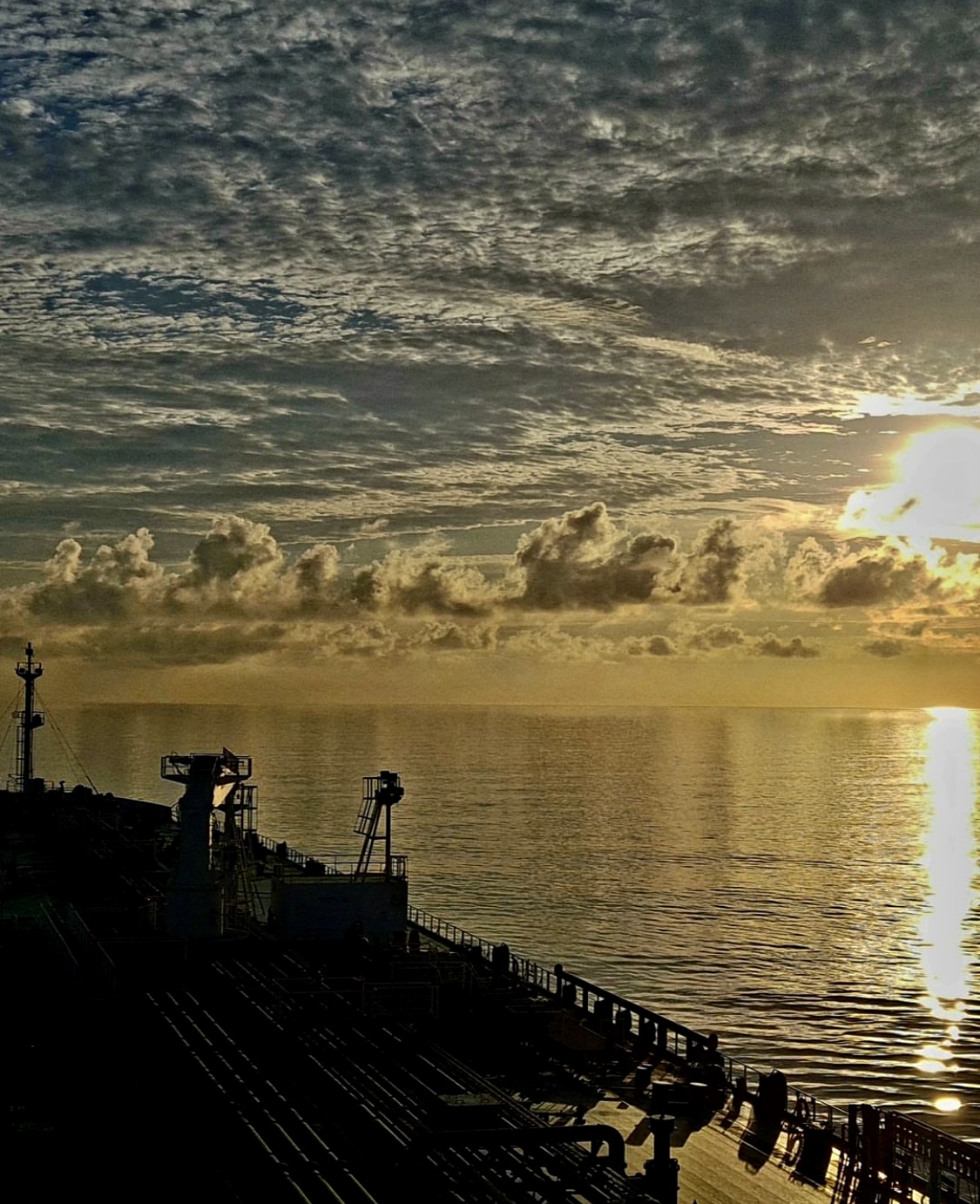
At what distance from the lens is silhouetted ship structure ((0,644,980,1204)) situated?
2775 centimetres

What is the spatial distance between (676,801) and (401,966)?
15193cm

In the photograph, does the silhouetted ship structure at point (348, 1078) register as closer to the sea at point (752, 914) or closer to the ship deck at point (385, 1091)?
the ship deck at point (385, 1091)

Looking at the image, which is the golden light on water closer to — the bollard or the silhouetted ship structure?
the silhouetted ship structure

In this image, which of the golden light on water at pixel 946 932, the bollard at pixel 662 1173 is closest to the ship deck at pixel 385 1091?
the bollard at pixel 662 1173

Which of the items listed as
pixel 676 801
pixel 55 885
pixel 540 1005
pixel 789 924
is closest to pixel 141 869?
pixel 55 885

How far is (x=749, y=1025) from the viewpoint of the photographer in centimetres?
6581

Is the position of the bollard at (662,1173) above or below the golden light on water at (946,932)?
above

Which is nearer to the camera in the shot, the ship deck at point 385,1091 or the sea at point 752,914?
the ship deck at point 385,1091

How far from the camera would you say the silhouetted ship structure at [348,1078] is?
27.8 metres

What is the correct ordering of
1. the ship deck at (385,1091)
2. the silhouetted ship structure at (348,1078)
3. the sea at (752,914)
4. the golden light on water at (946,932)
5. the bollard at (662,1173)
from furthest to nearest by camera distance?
the golden light on water at (946,932) → the sea at (752,914) → the silhouetted ship structure at (348,1078) → the ship deck at (385,1091) → the bollard at (662,1173)

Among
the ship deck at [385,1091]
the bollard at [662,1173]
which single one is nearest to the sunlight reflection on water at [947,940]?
the ship deck at [385,1091]

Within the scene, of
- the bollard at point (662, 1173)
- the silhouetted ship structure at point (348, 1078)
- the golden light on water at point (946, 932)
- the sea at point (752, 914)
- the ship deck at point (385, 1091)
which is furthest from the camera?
the golden light on water at point (946, 932)

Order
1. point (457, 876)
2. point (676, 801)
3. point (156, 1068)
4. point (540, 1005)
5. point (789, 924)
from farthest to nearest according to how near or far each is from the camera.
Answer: point (676, 801) → point (457, 876) → point (789, 924) → point (540, 1005) → point (156, 1068)

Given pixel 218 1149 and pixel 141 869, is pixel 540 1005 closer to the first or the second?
pixel 218 1149
